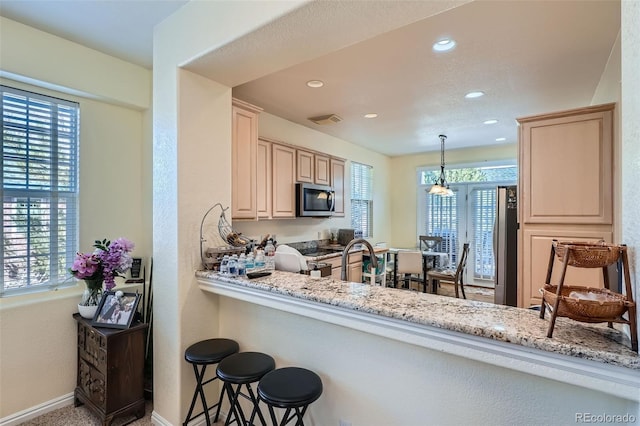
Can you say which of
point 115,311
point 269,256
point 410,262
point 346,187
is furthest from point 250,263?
point 346,187

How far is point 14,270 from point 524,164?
396 cm

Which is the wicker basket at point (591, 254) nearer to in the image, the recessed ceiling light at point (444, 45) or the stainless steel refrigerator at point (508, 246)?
the recessed ceiling light at point (444, 45)

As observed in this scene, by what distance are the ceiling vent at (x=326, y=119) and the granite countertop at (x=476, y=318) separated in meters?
2.82

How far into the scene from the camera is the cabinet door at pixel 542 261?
228cm

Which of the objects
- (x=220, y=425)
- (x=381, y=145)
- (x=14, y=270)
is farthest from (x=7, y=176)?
(x=381, y=145)

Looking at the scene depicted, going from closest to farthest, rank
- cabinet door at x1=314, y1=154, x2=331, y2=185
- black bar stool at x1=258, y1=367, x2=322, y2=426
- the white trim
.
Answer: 1. the white trim
2. black bar stool at x1=258, y1=367, x2=322, y2=426
3. cabinet door at x1=314, y1=154, x2=331, y2=185

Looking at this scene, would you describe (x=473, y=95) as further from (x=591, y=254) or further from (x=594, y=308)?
(x=594, y=308)

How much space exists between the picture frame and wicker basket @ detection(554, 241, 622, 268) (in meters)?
2.53

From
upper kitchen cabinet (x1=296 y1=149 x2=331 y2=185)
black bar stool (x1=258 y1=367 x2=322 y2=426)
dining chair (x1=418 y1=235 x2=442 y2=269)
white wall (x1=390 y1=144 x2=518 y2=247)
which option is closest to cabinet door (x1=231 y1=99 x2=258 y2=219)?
upper kitchen cabinet (x1=296 y1=149 x2=331 y2=185)

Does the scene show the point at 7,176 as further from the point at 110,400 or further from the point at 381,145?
the point at 381,145

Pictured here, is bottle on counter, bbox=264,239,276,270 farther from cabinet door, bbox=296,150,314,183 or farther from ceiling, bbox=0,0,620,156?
cabinet door, bbox=296,150,314,183

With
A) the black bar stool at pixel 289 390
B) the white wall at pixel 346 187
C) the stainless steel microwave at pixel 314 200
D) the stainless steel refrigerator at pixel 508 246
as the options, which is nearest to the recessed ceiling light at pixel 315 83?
the white wall at pixel 346 187

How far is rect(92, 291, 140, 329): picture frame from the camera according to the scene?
87.0 inches

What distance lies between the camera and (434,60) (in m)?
2.55
